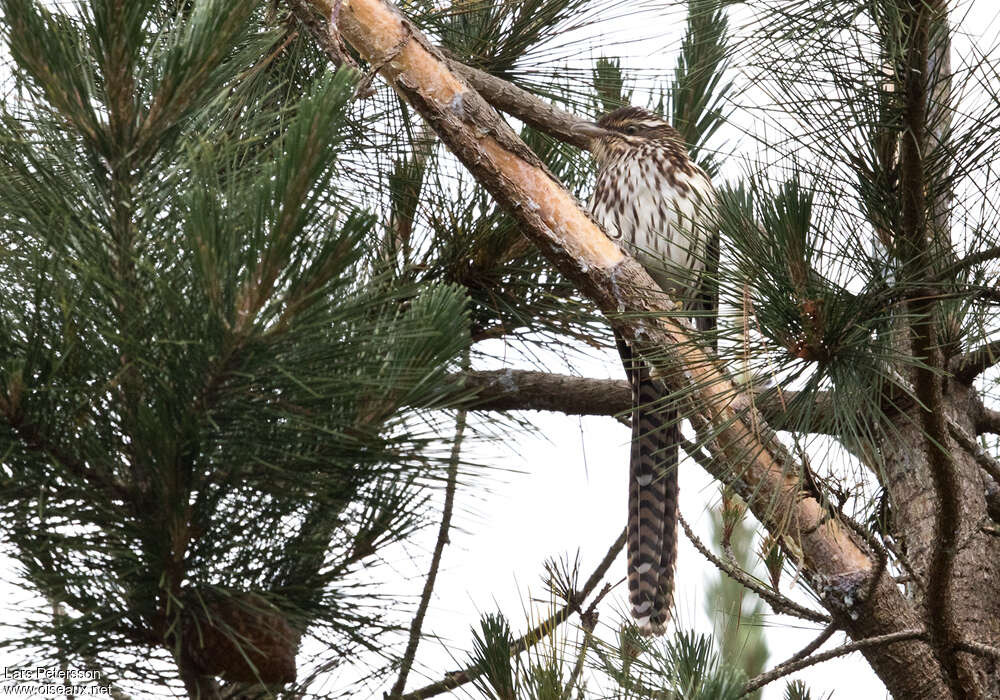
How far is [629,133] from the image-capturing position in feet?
13.7

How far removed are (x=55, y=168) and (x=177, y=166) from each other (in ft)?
0.72

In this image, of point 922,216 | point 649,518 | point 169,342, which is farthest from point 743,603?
point 169,342

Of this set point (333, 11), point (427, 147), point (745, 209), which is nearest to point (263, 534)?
point (745, 209)

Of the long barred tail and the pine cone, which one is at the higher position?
the long barred tail

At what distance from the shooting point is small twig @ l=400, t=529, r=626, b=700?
2.12 m

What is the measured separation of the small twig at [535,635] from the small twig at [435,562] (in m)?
0.07

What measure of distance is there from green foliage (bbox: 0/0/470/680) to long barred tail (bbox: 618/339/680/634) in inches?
66.6

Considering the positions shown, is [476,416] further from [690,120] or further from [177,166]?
[690,120]

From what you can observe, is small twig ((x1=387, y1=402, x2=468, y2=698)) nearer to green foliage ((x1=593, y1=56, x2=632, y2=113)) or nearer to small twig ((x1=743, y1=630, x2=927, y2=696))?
small twig ((x1=743, y1=630, x2=927, y2=696))

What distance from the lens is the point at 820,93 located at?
7.25 ft

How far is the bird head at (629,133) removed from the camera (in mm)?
4039

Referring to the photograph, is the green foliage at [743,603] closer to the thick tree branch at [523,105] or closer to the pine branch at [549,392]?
the pine branch at [549,392]

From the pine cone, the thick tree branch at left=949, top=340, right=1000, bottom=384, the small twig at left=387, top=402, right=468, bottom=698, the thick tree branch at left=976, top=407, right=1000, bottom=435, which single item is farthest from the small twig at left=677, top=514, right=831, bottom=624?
the thick tree branch at left=976, top=407, right=1000, bottom=435

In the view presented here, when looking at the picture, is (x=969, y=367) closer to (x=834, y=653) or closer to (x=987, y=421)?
(x=987, y=421)
